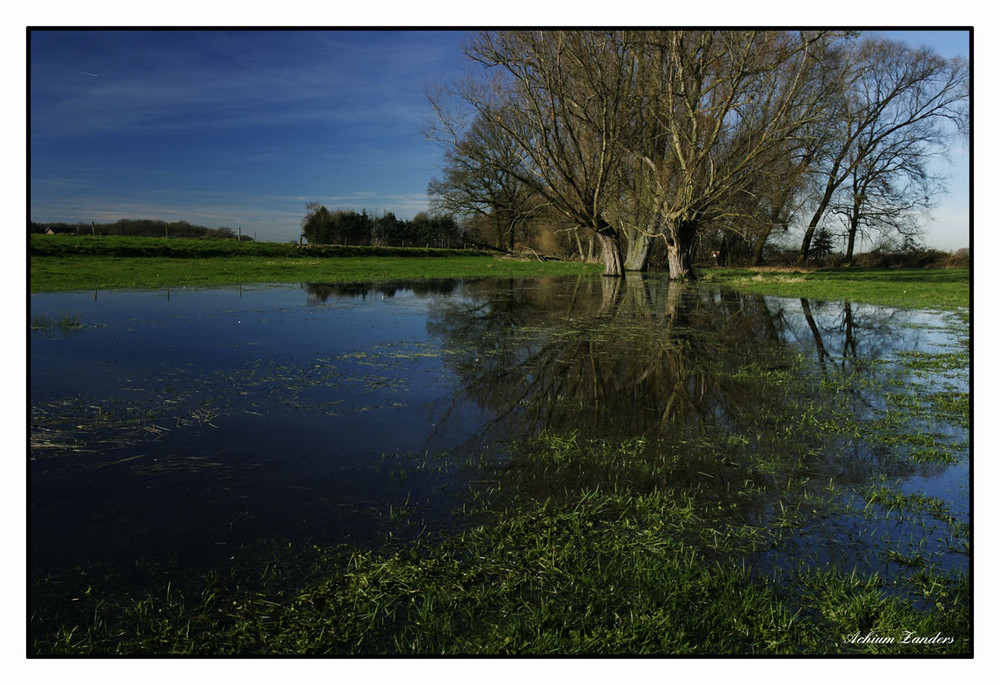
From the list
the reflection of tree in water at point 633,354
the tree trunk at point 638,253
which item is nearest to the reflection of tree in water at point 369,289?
the reflection of tree in water at point 633,354

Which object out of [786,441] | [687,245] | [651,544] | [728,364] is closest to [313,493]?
[651,544]

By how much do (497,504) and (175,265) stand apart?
2915 cm

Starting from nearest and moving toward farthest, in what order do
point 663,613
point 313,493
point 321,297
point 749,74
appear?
point 663,613
point 313,493
point 321,297
point 749,74

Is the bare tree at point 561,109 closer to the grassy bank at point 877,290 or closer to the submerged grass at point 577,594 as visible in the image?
the grassy bank at point 877,290

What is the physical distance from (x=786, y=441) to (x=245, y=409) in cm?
472

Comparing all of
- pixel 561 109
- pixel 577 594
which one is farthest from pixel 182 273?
pixel 577 594

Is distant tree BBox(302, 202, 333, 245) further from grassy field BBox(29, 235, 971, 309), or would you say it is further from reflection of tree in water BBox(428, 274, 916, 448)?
reflection of tree in water BBox(428, 274, 916, 448)

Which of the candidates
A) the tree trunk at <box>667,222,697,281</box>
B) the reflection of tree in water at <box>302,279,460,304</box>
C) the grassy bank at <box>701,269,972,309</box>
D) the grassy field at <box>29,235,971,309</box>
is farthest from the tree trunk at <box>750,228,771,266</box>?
the reflection of tree in water at <box>302,279,460,304</box>

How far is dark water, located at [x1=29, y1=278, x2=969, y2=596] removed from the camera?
11.4ft

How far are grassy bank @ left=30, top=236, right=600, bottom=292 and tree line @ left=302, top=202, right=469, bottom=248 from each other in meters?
8.64

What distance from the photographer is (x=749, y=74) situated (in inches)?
788

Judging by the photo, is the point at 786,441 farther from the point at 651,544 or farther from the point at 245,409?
the point at 245,409

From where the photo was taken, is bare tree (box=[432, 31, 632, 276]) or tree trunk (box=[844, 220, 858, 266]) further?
tree trunk (box=[844, 220, 858, 266])

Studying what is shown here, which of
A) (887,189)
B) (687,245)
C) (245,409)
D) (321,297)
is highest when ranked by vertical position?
(887,189)
